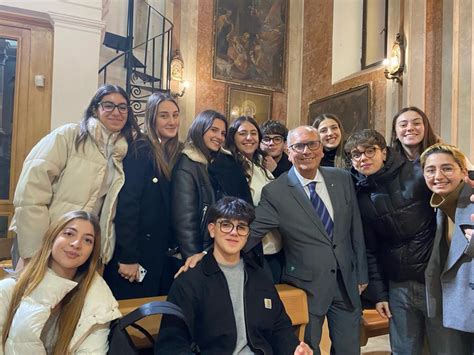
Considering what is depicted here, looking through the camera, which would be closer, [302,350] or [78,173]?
Answer: [302,350]

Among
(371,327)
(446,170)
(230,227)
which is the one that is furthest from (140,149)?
(371,327)

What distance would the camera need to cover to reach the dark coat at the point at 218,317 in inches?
66.1

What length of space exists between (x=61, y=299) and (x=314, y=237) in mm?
1280

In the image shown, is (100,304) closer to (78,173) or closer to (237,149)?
(78,173)

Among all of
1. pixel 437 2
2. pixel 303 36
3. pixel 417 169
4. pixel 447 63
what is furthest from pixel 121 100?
pixel 303 36

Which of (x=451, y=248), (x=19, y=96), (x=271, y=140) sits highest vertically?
Answer: (x=19, y=96)

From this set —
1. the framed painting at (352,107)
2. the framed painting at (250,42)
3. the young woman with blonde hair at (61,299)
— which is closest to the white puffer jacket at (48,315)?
the young woman with blonde hair at (61,299)

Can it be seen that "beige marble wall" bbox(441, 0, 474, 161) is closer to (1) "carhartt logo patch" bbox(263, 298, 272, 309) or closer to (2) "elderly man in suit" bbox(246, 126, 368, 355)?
(2) "elderly man in suit" bbox(246, 126, 368, 355)

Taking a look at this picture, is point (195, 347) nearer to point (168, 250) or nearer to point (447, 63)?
point (168, 250)

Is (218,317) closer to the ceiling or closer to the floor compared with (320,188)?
closer to the floor

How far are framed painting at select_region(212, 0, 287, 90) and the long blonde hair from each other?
7.45 m

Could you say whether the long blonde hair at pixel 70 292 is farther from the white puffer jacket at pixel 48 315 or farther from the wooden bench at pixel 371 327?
the wooden bench at pixel 371 327

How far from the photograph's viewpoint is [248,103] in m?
9.09

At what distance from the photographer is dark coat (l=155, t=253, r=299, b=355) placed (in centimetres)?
168
